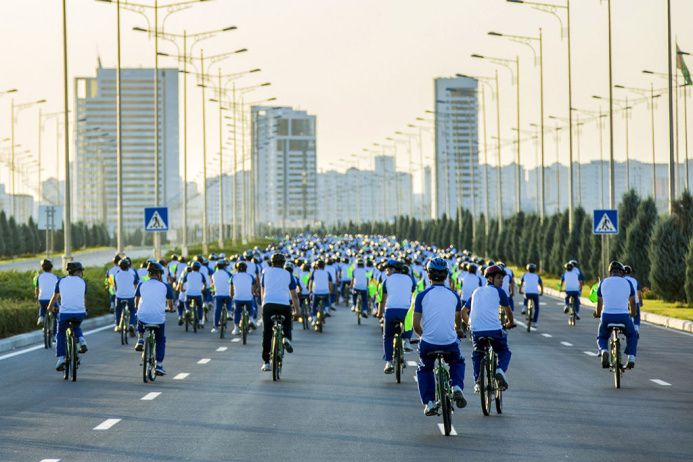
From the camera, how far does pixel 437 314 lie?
12.3m

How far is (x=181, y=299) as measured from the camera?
2994cm

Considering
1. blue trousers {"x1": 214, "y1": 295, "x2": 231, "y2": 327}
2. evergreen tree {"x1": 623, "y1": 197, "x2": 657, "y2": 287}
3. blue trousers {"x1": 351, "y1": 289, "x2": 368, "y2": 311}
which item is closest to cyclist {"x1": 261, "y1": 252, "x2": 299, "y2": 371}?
blue trousers {"x1": 214, "y1": 295, "x2": 231, "y2": 327}

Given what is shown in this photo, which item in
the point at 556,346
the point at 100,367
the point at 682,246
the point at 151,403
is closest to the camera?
A: the point at 151,403

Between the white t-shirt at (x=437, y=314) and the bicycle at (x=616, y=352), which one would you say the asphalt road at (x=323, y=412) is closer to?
the bicycle at (x=616, y=352)

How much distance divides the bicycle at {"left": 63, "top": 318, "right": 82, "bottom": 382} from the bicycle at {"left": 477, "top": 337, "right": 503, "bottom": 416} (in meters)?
6.54

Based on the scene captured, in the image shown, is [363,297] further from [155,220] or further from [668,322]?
[155,220]

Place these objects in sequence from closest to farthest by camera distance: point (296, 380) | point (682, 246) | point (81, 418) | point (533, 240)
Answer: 1. point (81, 418)
2. point (296, 380)
3. point (682, 246)
4. point (533, 240)

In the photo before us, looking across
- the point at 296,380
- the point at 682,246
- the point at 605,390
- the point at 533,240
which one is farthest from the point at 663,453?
the point at 533,240

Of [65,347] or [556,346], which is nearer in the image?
[65,347]

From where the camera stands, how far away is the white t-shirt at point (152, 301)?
57.2 feet

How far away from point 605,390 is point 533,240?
50.0 metres

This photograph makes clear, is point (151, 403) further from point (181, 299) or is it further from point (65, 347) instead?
point (181, 299)

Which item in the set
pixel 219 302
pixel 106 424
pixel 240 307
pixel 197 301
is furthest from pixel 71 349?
pixel 197 301

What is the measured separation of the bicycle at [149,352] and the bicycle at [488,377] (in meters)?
5.50
